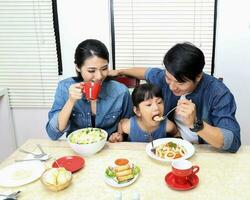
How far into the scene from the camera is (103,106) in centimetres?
182

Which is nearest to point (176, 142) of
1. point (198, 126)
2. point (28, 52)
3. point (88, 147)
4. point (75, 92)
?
point (198, 126)

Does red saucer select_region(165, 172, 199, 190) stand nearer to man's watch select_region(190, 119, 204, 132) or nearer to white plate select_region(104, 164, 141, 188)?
white plate select_region(104, 164, 141, 188)

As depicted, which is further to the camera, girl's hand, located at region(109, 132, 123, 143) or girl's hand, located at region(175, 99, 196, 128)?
girl's hand, located at region(109, 132, 123, 143)

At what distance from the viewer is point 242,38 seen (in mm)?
2400

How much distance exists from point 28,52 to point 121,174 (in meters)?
1.87

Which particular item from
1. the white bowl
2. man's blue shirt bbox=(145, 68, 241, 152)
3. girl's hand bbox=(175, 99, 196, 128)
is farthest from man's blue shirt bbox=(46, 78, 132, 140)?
girl's hand bbox=(175, 99, 196, 128)

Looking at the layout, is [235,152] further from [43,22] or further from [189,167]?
[43,22]

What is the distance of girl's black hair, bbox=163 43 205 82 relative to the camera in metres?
1.43

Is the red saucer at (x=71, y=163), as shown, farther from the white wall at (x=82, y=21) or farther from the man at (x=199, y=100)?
the white wall at (x=82, y=21)

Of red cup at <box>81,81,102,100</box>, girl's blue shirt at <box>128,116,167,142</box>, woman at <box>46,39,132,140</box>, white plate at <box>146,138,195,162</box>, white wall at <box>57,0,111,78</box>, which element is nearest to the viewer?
white plate at <box>146,138,195,162</box>

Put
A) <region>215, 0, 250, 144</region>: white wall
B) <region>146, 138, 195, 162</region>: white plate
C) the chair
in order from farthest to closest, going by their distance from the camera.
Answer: <region>215, 0, 250, 144</region>: white wall < the chair < <region>146, 138, 195, 162</region>: white plate

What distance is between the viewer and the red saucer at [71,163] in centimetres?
130

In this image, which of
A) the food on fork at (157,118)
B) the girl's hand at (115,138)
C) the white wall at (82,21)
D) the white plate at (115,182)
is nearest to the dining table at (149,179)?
the white plate at (115,182)

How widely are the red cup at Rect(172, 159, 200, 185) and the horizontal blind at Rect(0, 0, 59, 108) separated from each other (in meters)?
1.81
